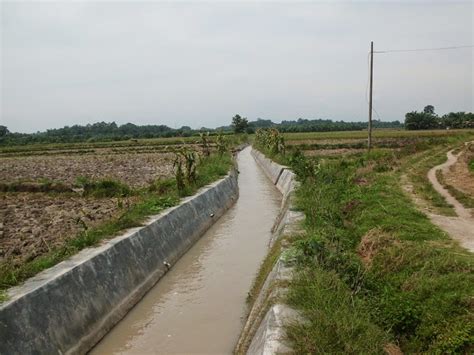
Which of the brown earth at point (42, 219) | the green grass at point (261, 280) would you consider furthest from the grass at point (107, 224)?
the green grass at point (261, 280)

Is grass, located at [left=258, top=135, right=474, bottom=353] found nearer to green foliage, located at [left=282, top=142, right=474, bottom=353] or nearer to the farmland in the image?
green foliage, located at [left=282, top=142, right=474, bottom=353]

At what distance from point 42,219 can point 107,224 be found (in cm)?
398

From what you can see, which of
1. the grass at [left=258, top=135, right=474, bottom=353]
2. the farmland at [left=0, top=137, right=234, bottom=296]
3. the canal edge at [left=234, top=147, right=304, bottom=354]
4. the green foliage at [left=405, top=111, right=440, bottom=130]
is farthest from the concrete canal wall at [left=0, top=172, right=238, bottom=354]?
the green foliage at [left=405, top=111, right=440, bottom=130]

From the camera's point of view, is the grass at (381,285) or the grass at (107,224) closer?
the grass at (381,285)

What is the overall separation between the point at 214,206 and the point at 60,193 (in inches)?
268

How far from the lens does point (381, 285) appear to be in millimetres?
6434

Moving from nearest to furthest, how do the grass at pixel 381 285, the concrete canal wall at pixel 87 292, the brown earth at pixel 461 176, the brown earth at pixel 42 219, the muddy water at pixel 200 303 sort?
the grass at pixel 381 285 < the concrete canal wall at pixel 87 292 < the muddy water at pixel 200 303 < the brown earth at pixel 42 219 < the brown earth at pixel 461 176

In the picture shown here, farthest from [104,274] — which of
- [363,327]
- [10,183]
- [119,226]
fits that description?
[10,183]

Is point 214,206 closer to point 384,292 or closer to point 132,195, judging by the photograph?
point 132,195

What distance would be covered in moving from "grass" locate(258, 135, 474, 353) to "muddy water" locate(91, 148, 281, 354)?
1740 millimetres

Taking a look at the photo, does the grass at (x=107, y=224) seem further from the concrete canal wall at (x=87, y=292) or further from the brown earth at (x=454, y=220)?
the brown earth at (x=454, y=220)

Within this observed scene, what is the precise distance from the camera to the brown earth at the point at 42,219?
8906 mm

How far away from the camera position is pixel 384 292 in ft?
20.2

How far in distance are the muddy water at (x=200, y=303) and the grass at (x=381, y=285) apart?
174 cm
